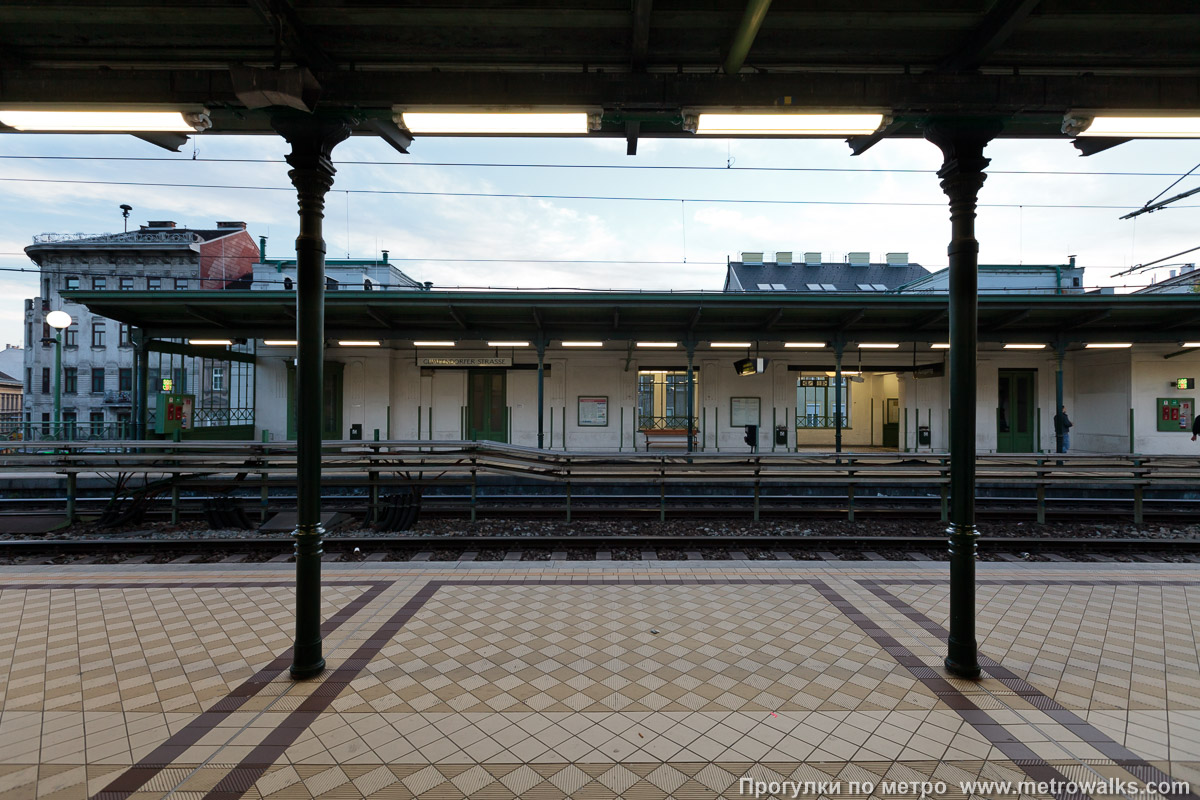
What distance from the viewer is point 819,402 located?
20.7 metres

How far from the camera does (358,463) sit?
758 cm

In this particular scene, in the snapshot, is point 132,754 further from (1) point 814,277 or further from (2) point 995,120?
(1) point 814,277

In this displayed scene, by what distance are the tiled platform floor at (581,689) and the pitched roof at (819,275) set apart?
93.7ft

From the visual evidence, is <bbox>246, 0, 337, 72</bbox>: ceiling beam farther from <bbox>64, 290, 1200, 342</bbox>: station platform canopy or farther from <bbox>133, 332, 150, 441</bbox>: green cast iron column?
<bbox>133, 332, 150, 441</bbox>: green cast iron column

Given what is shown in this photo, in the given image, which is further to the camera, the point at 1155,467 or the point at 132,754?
the point at 1155,467

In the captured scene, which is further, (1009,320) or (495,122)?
(1009,320)

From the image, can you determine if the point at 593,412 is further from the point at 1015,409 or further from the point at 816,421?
the point at 1015,409

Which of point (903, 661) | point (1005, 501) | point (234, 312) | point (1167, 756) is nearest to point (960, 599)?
point (903, 661)

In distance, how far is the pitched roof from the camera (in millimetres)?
31123

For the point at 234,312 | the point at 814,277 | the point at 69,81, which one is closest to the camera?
the point at 69,81

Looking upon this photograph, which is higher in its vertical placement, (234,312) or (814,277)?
(814,277)

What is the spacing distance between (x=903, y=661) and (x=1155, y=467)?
27.9ft

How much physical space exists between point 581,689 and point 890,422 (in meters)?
19.7

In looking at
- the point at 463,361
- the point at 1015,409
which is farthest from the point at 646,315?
the point at 1015,409
